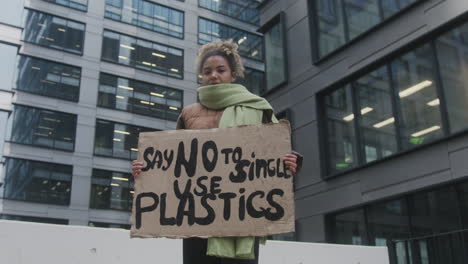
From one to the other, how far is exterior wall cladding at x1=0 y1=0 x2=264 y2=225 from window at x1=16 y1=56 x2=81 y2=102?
0.29m

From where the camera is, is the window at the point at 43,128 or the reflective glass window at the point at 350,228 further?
the window at the point at 43,128

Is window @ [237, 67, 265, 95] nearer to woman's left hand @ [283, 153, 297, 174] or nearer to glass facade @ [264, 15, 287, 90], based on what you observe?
glass facade @ [264, 15, 287, 90]

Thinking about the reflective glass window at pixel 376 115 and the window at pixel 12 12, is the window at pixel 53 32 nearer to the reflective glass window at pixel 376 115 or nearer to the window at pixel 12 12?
the window at pixel 12 12

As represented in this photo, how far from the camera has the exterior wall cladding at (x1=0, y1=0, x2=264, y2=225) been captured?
1051 inches

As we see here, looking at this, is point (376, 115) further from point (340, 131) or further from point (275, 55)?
point (275, 55)

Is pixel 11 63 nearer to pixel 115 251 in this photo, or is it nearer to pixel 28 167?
pixel 28 167

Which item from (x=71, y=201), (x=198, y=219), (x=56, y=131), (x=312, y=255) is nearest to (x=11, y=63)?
(x=56, y=131)

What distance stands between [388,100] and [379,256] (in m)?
6.78

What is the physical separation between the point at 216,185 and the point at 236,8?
3364 cm

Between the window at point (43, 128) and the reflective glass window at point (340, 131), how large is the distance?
57.6ft

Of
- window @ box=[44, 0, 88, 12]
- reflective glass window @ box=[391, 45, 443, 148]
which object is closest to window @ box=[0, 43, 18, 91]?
window @ box=[44, 0, 88, 12]

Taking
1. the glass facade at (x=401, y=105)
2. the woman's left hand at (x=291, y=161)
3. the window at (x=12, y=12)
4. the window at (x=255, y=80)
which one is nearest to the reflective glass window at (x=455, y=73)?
the glass facade at (x=401, y=105)

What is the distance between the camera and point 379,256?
24.7ft

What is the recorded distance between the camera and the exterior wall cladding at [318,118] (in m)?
11.7
